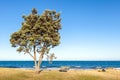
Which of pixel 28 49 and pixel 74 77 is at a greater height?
pixel 28 49

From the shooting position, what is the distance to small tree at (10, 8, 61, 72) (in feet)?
209

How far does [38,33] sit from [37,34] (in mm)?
374

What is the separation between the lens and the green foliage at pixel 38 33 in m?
63.6

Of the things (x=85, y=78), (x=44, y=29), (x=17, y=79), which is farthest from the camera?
(x=44, y=29)

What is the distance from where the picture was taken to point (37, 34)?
64.2 meters

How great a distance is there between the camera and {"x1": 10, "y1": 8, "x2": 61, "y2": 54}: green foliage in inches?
2505

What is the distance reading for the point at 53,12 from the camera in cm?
6500

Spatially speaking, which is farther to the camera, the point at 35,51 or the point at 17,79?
the point at 35,51

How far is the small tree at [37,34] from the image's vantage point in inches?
2507

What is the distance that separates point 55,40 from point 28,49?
729 cm

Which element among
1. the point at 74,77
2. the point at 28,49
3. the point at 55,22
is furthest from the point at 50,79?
the point at 55,22

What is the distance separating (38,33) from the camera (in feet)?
211

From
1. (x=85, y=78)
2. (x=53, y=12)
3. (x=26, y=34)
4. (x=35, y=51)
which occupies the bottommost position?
(x=85, y=78)

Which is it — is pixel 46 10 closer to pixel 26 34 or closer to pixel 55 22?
pixel 55 22
